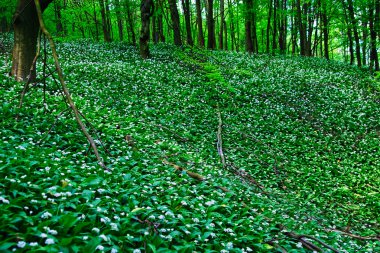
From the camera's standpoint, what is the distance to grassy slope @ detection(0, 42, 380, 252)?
3.69m

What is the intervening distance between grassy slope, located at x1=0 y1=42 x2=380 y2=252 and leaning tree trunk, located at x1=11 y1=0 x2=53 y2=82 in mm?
667

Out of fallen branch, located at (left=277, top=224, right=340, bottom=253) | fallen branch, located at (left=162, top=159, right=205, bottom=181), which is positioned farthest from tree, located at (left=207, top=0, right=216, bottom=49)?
fallen branch, located at (left=277, top=224, right=340, bottom=253)

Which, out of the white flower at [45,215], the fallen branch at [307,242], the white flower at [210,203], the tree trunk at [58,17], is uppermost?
the tree trunk at [58,17]

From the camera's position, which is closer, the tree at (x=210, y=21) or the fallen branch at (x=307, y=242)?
the fallen branch at (x=307, y=242)

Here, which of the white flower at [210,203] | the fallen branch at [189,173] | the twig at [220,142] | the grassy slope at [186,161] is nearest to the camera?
the grassy slope at [186,161]

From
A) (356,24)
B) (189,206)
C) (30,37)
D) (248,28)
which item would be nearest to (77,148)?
(189,206)

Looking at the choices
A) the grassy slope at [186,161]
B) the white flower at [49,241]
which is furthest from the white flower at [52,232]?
the white flower at [49,241]

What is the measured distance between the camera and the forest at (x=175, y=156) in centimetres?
372

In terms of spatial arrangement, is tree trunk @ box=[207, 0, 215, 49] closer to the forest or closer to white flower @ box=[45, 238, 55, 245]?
the forest

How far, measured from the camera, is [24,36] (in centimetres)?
830

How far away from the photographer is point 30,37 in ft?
27.6

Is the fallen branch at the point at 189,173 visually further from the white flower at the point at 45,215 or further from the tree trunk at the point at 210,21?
the tree trunk at the point at 210,21

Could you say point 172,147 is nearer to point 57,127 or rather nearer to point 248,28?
point 57,127

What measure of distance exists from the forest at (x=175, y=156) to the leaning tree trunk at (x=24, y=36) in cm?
3
